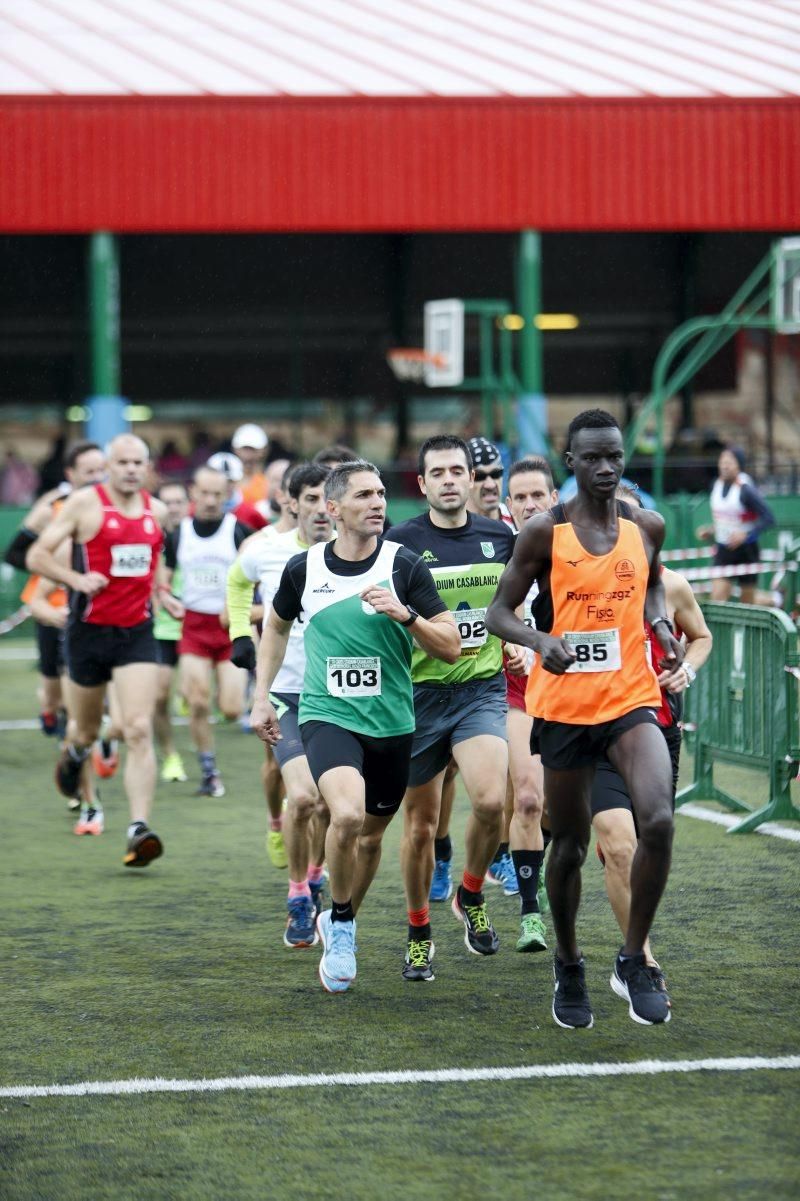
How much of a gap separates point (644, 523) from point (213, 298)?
86.6 feet

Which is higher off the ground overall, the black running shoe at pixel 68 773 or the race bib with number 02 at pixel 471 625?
the race bib with number 02 at pixel 471 625

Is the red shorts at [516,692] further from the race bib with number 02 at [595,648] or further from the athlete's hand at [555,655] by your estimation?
the athlete's hand at [555,655]

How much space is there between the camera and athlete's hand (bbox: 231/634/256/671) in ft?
28.3

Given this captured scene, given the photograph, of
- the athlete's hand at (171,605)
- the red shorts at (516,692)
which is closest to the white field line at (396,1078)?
the red shorts at (516,692)

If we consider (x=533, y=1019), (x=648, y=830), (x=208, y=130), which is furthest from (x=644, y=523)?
(x=208, y=130)

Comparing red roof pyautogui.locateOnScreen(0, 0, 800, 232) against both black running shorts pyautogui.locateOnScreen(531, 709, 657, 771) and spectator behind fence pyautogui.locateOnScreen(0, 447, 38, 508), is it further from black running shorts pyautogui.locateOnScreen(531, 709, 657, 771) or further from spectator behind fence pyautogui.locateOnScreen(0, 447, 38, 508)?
black running shorts pyautogui.locateOnScreen(531, 709, 657, 771)

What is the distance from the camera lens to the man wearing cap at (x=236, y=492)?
40.2 ft

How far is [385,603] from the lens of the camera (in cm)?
662

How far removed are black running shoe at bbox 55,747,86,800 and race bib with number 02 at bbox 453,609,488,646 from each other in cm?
367

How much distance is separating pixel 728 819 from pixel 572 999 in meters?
4.64

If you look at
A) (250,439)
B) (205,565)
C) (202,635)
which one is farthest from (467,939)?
(250,439)

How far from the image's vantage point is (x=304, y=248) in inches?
1281

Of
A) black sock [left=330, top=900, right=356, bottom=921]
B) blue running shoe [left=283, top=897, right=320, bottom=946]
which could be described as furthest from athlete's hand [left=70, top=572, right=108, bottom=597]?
black sock [left=330, top=900, right=356, bottom=921]

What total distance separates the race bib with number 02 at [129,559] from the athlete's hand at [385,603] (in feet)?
11.5
